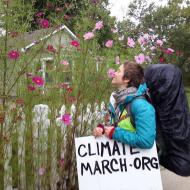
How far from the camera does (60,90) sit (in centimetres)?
464

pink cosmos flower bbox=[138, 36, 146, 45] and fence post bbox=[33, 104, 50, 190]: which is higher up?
pink cosmos flower bbox=[138, 36, 146, 45]

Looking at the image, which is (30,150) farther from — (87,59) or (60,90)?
(87,59)

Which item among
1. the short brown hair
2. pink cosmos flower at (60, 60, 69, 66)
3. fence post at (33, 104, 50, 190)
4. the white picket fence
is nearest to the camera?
the short brown hair

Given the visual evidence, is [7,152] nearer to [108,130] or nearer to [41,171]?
[41,171]

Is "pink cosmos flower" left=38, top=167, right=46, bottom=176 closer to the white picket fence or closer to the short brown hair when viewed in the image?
the white picket fence

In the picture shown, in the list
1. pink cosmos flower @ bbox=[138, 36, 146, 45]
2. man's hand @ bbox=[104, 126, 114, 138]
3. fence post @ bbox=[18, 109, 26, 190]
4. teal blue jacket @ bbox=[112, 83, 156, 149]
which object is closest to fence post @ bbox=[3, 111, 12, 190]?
fence post @ bbox=[18, 109, 26, 190]

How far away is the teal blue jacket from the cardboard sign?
3.2 inches

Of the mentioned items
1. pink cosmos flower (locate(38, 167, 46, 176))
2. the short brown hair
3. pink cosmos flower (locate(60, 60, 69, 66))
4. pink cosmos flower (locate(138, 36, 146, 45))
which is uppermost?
pink cosmos flower (locate(138, 36, 146, 45))

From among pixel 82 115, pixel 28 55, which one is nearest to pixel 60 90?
pixel 82 115

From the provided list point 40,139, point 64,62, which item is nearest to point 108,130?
point 40,139

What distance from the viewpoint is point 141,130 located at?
349 centimetres

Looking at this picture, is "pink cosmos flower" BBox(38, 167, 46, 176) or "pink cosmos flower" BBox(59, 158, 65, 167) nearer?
"pink cosmos flower" BBox(38, 167, 46, 176)

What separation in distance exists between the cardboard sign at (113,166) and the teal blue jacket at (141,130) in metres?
0.08

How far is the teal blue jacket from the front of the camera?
3480 mm
